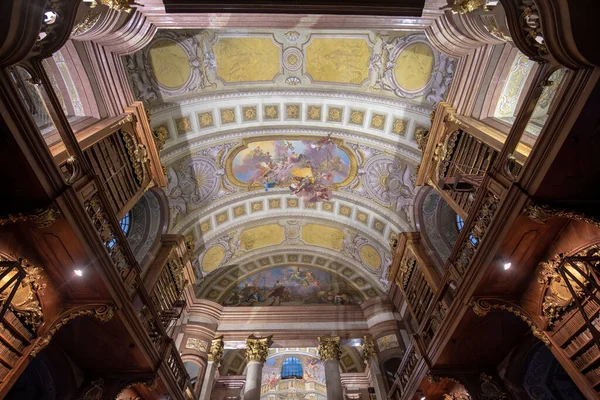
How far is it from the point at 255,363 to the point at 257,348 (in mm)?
563

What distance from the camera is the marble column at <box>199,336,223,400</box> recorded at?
10.9m

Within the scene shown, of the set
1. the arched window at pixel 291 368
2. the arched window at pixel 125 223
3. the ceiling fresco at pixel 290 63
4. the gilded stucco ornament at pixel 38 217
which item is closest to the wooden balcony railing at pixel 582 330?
the ceiling fresco at pixel 290 63

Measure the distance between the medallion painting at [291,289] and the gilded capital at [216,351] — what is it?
7.62 feet

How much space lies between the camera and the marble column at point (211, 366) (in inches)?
429

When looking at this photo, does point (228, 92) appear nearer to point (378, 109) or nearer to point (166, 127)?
point (166, 127)

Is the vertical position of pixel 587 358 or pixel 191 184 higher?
pixel 191 184

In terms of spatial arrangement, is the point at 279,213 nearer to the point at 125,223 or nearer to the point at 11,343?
the point at 125,223

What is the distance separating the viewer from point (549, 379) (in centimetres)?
Answer: 707

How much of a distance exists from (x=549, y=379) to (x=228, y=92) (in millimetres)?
11277

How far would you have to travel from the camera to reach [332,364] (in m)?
11.8

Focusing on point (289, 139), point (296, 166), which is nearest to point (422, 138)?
point (289, 139)

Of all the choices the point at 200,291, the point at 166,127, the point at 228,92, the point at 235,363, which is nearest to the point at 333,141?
the point at 228,92

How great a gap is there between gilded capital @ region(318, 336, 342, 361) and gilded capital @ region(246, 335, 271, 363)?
6.57 ft

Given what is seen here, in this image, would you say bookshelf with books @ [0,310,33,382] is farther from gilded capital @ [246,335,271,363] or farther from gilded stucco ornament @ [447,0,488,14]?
gilded stucco ornament @ [447,0,488,14]
